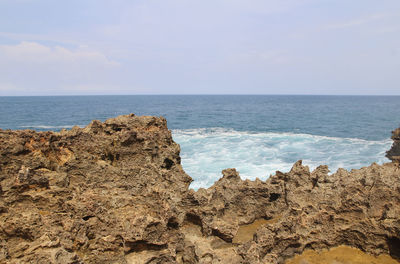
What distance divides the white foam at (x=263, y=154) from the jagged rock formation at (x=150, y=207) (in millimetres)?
9990

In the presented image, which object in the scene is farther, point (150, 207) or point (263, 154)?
point (263, 154)

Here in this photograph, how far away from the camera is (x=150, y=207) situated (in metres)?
6.64

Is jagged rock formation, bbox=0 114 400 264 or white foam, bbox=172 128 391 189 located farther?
white foam, bbox=172 128 391 189

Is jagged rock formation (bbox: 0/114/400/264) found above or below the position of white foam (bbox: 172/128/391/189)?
above

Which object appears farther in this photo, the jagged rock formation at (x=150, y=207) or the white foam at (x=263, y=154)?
the white foam at (x=263, y=154)

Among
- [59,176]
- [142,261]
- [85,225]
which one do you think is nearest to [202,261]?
[142,261]

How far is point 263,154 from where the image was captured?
27.2m

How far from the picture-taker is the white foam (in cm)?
2222

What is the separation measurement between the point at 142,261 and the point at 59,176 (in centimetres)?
295

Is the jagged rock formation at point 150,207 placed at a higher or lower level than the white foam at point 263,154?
higher

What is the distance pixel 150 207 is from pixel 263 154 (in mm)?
21833

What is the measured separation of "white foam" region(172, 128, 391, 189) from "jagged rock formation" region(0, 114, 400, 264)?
32.8ft

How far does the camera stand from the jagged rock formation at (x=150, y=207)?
5.68m

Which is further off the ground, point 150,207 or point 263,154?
point 150,207
